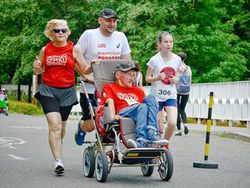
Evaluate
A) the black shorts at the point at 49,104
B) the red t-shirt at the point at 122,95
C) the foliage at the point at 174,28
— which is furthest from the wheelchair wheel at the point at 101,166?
the foliage at the point at 174,28

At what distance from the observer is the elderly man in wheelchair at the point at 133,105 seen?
9.73 metres

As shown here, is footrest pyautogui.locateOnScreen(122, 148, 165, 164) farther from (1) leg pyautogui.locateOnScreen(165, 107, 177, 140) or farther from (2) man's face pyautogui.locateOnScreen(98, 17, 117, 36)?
(1) leg pyautogui.locateOnScreen(165, 107, 177, 140)

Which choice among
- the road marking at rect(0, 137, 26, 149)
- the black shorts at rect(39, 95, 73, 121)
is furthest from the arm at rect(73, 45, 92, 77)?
the road marking at rect(0, 137, 26, 149)

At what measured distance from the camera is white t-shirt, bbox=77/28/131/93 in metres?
11.3

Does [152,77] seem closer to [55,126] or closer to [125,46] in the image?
[125,46]

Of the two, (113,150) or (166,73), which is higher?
(166,73)

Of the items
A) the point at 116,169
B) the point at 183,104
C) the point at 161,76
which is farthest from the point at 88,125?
the point at 183,104

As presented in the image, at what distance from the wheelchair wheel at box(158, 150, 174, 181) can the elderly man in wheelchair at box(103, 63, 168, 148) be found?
176 mm

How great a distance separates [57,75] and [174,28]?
94.4ft

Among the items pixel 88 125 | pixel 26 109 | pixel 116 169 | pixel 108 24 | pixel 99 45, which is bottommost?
pixel 116 169

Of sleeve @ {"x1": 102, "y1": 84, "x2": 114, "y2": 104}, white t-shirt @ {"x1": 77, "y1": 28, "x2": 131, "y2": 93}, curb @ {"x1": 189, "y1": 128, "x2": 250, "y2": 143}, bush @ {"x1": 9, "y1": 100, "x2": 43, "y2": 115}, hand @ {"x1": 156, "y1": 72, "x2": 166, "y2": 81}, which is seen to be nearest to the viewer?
sleeve @ {"x1": 102, "y1": 84, "x2": 114, "y2": 104}

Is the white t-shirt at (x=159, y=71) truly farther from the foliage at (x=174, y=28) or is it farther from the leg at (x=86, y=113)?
the foliage at (x=174, y=28)

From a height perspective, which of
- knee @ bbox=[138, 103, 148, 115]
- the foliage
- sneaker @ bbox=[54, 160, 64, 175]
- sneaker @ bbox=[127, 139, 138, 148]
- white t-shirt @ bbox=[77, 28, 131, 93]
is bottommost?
sneaker @ bbox=[54, 160, 64, 175]

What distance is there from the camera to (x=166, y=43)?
12.3 meters
